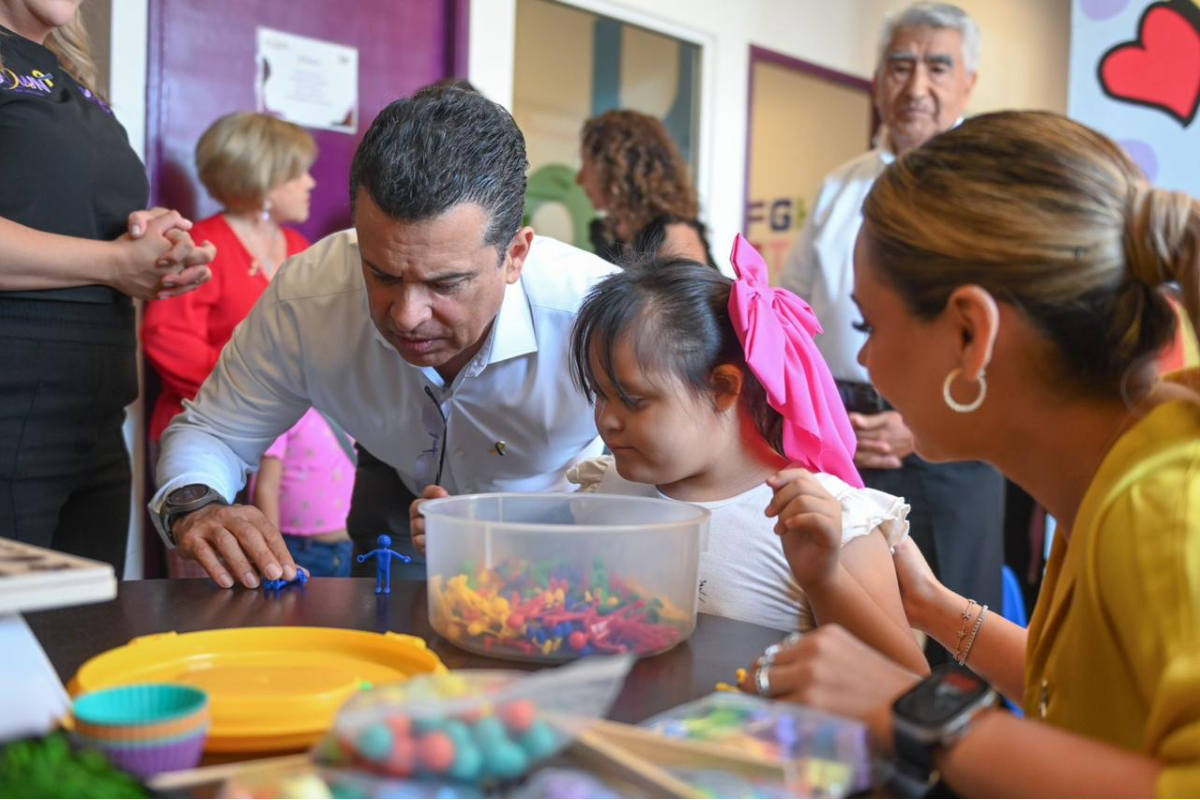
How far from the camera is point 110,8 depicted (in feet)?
9.50

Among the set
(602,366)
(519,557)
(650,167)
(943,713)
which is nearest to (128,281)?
(602,366)

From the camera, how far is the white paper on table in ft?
2.65

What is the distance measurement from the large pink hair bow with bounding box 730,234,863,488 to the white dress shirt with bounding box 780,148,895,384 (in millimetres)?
1124

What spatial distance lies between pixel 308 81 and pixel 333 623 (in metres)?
2.54

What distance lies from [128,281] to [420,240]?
62cm

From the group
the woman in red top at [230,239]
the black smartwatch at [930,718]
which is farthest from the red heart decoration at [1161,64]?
the black smartwatch at [930,718]

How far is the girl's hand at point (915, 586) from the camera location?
145 centimetres

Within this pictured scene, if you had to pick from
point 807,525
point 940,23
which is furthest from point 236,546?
point 940,23

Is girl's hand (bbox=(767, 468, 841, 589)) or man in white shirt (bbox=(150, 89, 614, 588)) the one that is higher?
man in white shirt (bbox=(150, 89, 614, 588))

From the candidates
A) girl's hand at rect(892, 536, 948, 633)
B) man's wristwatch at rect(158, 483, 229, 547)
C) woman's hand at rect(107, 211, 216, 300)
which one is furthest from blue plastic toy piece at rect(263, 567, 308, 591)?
girl's hand at rect(892, 536, 948, 633)

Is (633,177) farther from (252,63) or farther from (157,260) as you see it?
(157,260)

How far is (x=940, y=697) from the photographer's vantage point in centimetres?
80

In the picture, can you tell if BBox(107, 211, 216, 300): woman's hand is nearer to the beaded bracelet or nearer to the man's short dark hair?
the man's short dark hair

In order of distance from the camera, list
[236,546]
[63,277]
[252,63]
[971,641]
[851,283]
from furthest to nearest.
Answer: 1. [252,63]
2. [851,283]
3. [63,277]
4. [236,546]
5. [971,641]
